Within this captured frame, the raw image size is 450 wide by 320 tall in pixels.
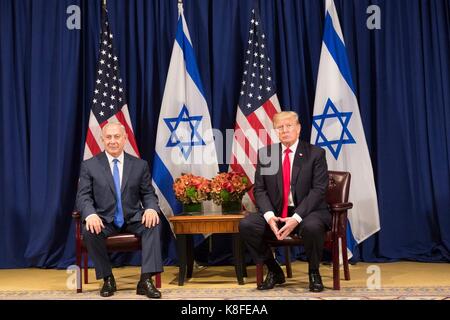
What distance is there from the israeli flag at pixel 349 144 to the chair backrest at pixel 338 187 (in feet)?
2.50

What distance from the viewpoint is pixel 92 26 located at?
6008mm

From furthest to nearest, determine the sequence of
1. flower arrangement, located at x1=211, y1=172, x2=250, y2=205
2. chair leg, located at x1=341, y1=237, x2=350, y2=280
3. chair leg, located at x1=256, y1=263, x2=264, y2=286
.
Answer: flower arrangement, located at x1=211, y1=172, x2=250, y2=205, chair leg, located at x1=341, y1=237, x2=350, y2=280, chair leg, located at x1=256, y1=263, x2=264, y2=286

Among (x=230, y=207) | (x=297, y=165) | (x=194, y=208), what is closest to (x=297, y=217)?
(x=297, y=165)

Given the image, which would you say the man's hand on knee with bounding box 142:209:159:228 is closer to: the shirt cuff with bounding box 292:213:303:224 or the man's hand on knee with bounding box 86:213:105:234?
the man's hand on knee with bounding box 86:213:105:234

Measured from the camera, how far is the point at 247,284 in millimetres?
4707

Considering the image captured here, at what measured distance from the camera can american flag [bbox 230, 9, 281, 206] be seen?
549cm

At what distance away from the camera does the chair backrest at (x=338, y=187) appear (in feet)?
15.4

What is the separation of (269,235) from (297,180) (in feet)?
1.58

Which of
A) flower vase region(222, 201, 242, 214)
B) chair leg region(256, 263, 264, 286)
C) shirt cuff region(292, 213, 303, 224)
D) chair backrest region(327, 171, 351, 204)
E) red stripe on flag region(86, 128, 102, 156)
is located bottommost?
chair leg region(256, 263, 264, 286)

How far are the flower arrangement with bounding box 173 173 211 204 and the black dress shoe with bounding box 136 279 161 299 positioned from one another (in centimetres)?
89

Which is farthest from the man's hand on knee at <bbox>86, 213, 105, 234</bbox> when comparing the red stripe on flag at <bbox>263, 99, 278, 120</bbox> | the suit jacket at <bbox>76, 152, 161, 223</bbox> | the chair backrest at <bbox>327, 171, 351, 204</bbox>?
the red stripe on flag at <bbox>263, 99, 278, 120</bbox>

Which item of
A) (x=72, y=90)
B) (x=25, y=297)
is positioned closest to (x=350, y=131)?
(x=72, y=90)

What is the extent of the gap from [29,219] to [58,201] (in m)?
0.40

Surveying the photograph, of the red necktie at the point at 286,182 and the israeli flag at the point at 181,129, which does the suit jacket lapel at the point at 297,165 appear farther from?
the israeli flag at the point at 181,129
